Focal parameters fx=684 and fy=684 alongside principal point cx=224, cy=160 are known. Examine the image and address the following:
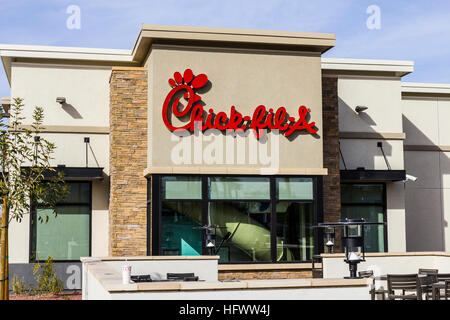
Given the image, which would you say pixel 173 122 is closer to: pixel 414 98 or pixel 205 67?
pixel 205 67

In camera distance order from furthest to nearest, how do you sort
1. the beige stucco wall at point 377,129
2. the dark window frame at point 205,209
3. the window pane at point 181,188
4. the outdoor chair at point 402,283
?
the beige stucco wall at point 377,129
the window pane at point 181,188
the dark window frame at point 205,209
the outdoor chair at point 402,283

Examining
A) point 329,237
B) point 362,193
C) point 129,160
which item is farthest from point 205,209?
point 362,193

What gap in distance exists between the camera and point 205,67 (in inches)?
854

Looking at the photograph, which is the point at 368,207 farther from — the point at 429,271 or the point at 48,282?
the point at 48,282

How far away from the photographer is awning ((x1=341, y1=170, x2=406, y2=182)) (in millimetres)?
25156

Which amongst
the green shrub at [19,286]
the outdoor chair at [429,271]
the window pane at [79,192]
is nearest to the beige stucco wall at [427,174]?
the outdoor chair at [429,271]

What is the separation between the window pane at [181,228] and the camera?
68.4ft

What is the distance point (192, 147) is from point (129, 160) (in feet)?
7.93

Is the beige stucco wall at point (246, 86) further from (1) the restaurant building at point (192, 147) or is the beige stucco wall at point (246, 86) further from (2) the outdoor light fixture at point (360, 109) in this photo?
(2) the outdoor light fixture at point (360, 109)

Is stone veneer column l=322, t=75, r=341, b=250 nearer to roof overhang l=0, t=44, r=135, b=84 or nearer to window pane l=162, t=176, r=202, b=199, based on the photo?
window pane l=162, t=176, r=202, b=199

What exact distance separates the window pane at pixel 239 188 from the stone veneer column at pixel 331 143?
316cm

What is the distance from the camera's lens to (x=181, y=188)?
21094mm

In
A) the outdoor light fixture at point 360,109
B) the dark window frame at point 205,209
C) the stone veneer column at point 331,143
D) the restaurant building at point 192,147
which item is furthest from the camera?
the outdoor light fixture at point 360,109

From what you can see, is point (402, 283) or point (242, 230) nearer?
point (402, 283)
